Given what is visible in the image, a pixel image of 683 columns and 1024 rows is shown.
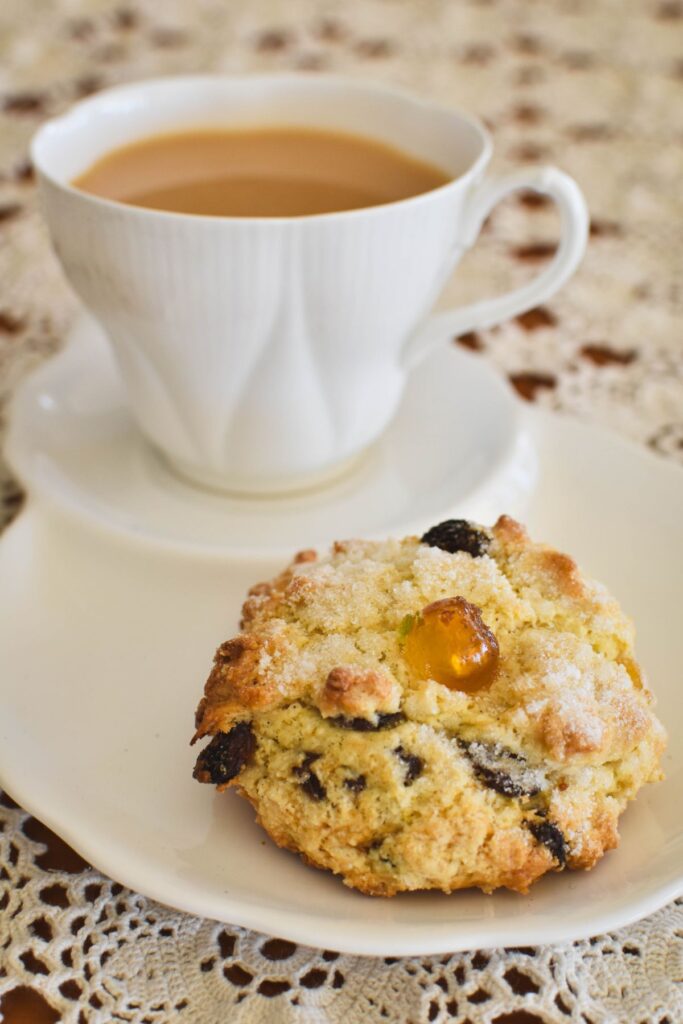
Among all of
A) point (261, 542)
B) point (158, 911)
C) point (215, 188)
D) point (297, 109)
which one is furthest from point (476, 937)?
point (297, 109)

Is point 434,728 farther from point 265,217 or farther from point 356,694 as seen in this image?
point 265,217

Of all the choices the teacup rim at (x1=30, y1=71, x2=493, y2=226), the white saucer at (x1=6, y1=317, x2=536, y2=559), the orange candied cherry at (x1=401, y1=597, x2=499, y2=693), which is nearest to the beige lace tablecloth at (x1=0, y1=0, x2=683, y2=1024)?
the white saucer at (x1=6, y1=317, x2=536, y2=559)

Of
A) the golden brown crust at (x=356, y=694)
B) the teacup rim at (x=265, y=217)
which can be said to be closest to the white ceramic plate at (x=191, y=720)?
the golden brown crust at (x=356, y=694)

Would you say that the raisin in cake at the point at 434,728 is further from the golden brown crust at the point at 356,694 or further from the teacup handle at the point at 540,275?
the teacup handle at the point at 540,275

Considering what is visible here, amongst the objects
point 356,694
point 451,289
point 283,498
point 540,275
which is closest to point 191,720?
point 356,694

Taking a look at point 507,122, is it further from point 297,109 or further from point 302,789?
point 302,789

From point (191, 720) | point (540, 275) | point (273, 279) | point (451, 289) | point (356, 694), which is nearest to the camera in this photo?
point (356, 694)

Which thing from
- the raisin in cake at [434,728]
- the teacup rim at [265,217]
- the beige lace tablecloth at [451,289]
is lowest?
the beige lace tablecloth at [451,289]
